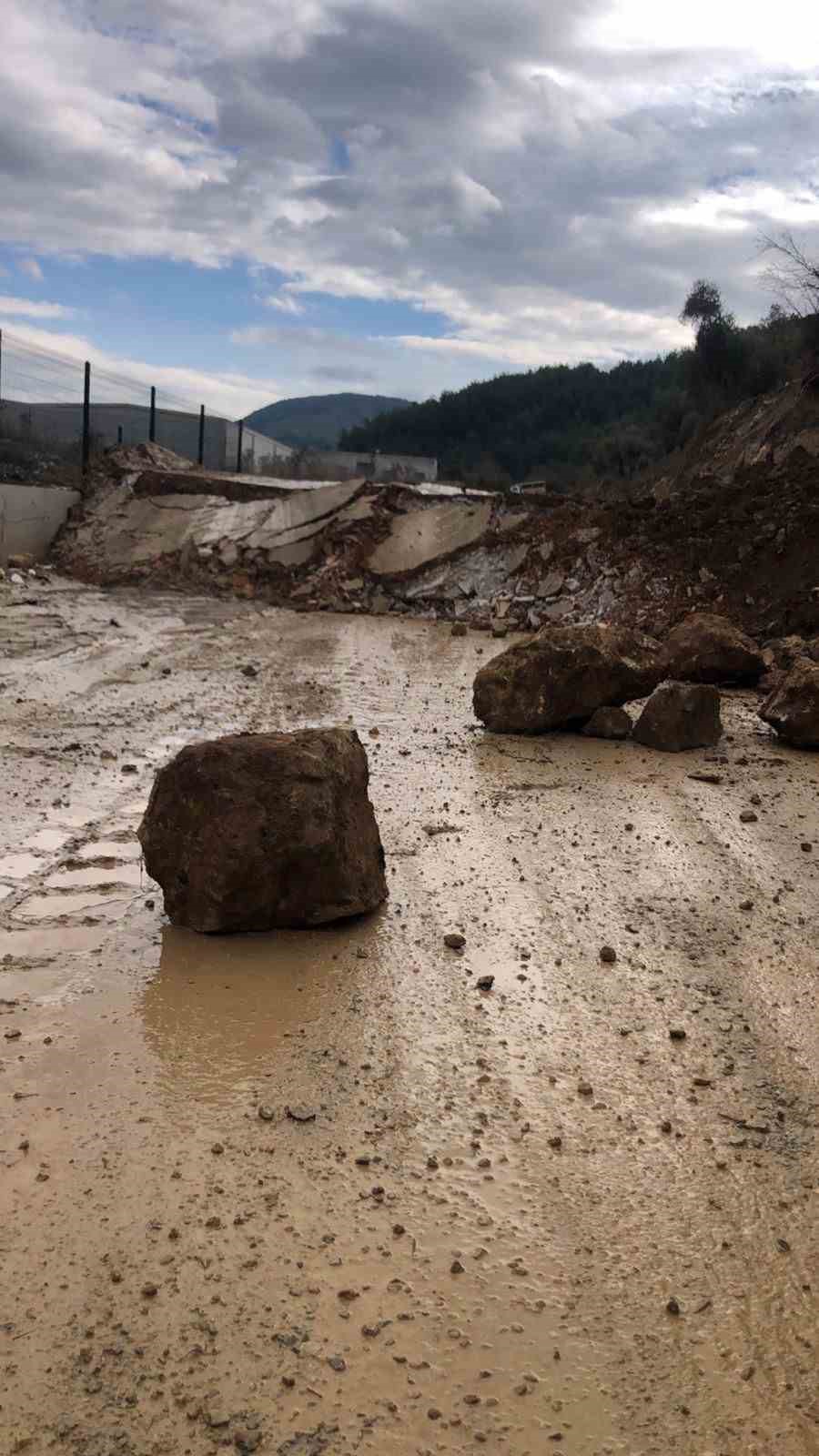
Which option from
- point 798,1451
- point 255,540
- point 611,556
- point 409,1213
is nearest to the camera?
point 798,1451

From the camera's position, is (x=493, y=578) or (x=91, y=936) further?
(x=493, y=578)

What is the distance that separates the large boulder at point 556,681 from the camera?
727cm

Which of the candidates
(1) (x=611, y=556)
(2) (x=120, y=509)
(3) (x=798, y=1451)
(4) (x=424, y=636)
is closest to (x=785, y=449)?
(1) (x=611, y=556)

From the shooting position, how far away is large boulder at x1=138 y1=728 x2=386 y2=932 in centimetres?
390

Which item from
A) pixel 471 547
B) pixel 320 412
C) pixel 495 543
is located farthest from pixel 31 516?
pixel 320 412

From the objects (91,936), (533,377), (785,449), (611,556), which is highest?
(533,377)

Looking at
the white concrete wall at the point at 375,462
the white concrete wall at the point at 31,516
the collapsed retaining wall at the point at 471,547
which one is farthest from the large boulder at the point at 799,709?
the white concrete wall at the point at 375,462

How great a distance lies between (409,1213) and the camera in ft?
8.09

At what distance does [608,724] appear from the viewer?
7.23 meters

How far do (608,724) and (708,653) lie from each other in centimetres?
201

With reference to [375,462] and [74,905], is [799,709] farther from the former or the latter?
[375,462]

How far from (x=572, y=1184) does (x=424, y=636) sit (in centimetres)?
1117

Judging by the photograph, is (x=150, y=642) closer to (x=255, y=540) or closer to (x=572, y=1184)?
(x=255, y=540)

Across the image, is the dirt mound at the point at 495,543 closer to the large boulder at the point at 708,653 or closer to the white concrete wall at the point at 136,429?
the large boulder at the point at 708,653
